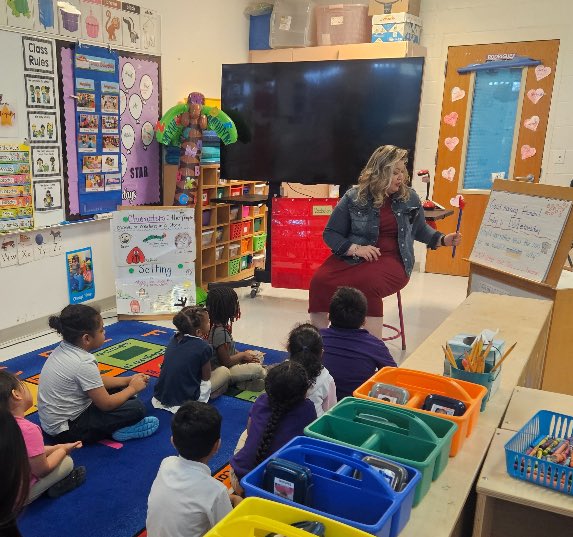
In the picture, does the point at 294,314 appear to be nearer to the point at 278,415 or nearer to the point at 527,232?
the point at 527,232

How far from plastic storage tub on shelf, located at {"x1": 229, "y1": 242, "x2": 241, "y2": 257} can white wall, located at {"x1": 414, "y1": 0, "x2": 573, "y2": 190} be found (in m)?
2.35

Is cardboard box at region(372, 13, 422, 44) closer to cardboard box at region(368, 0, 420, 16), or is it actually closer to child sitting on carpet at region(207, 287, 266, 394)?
cardboard box at region(368, 0, 420, 16)

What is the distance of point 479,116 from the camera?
572 centimetres

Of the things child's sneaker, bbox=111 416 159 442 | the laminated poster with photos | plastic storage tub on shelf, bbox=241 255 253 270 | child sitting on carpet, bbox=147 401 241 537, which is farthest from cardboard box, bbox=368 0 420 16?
child sitting on carpet, bbox=147 401 241 537

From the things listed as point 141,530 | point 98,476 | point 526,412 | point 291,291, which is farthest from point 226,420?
point 291,291

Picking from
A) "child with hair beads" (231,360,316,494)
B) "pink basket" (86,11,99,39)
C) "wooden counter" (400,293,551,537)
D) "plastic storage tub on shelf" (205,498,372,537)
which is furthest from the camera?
"pink basket" (86,11,99,39)

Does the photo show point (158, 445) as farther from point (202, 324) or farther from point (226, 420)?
point (202, 324)

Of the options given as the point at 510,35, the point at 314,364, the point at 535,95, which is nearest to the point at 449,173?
the point at 535,95

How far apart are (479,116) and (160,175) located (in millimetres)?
3229

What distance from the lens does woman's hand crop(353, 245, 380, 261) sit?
127 inches

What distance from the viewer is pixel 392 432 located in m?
1.28

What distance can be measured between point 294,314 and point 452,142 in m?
2.63

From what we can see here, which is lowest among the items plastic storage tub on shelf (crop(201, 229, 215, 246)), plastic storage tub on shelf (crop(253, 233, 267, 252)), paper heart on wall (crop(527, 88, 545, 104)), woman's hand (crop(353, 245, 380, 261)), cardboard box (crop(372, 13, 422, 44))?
plastic storage tub on shelf (crop(253, 233, 267, 252))

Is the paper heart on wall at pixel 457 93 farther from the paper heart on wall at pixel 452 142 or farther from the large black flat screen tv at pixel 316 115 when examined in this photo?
the large black flat screen tv at pixel 316 115
